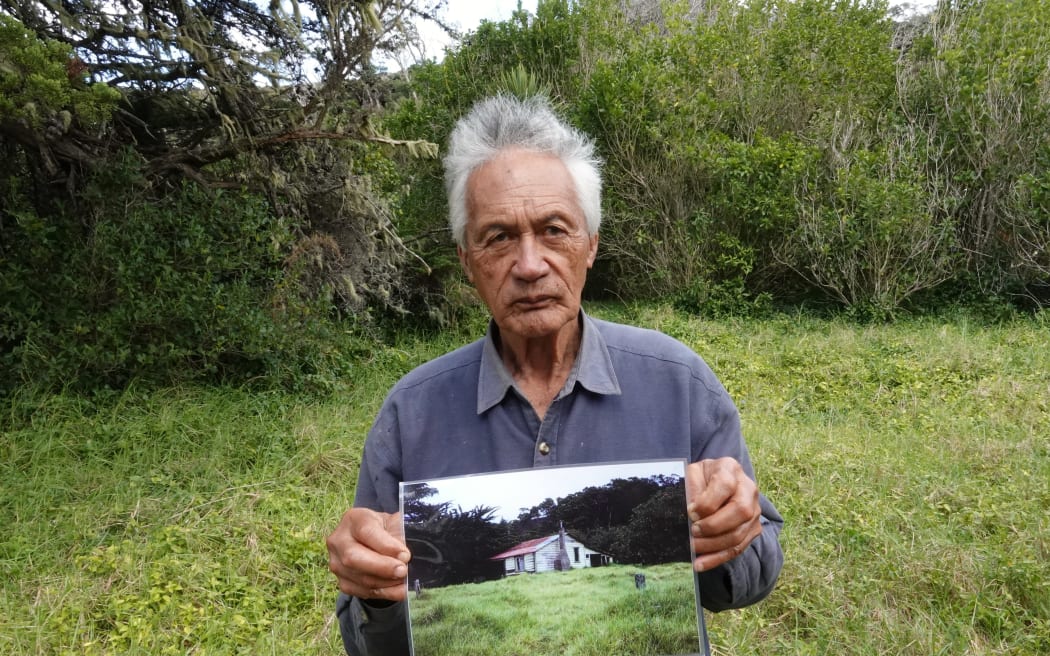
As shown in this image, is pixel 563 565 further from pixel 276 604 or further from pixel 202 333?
pixel 202 333

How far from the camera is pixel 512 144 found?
158cm

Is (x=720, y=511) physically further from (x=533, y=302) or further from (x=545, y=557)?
(x=533, y=302)

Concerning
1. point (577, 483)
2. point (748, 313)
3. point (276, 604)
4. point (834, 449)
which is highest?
point (577, 483)

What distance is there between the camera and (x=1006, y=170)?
412 inches

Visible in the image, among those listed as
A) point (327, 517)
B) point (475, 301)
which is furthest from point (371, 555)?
point (475, 301)

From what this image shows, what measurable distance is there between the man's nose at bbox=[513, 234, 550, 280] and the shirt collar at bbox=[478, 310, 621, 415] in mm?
182

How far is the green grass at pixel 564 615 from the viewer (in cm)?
127

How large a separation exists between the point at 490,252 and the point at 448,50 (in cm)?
1068

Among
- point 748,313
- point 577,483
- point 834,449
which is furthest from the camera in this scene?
point 748,313

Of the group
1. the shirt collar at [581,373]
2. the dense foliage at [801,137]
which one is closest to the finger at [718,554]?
the shirt collar at [581,373]

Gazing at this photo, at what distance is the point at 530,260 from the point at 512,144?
9.8 inches

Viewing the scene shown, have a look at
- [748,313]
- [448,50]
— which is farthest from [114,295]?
[748,313]

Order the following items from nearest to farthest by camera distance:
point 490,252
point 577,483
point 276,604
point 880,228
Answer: point 577,483, point 490,252, point 276,604, point 880,228

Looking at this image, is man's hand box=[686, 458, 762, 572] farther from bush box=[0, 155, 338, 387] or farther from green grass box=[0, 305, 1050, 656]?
bush box=[0, 155, 338, 387]
